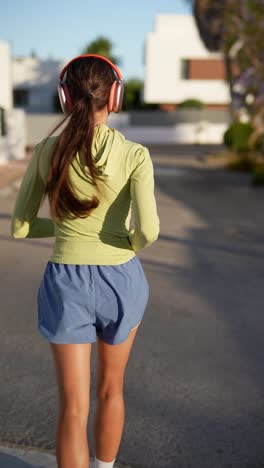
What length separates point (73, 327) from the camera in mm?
2203

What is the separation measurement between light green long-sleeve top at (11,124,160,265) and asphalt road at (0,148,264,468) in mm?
1296

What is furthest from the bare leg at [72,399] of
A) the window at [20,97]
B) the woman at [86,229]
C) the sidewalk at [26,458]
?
the window at [20,97]

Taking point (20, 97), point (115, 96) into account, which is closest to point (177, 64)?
point (20, 97)

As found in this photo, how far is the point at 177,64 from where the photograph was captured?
163ft

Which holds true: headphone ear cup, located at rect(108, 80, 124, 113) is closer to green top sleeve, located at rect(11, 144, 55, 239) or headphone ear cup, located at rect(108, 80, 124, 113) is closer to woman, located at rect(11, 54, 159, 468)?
woman, located at rect(11, 54, 159, 468)

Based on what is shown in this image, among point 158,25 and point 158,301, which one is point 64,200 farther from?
point 158,25

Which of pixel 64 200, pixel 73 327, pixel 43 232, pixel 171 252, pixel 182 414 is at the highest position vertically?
pixel 64 200

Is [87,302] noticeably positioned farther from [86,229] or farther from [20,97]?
[20,97]

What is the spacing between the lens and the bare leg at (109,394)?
238 cm

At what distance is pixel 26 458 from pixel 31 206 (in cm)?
136

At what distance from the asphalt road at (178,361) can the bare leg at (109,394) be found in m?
0.54

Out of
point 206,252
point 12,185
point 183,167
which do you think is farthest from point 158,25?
A: point 206,252

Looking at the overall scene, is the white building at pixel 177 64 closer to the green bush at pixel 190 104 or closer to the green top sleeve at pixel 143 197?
the green bush at pixel 190 104

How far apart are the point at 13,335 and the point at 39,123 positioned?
94.7 feet
